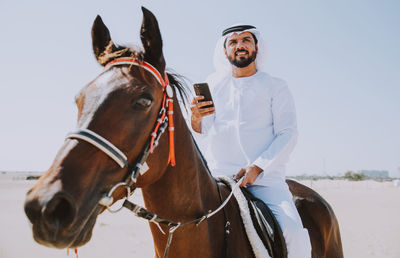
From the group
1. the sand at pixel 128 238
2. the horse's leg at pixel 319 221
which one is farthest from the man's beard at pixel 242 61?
the sand at pixel 128 238

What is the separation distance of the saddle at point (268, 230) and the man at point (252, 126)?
0.07 m

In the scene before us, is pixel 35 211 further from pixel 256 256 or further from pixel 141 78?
pixel 256 256

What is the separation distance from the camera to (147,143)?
76.4 inches

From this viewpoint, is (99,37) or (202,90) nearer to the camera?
(99,37)

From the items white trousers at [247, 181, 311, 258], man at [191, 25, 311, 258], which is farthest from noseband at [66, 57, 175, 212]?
white trousers at [247, 181, 311, 258]

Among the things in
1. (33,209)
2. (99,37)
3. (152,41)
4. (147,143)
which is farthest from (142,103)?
(99,37)

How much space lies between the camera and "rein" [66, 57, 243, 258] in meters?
1.70

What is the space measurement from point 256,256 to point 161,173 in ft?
3.74

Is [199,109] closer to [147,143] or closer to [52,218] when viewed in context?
[147,143]

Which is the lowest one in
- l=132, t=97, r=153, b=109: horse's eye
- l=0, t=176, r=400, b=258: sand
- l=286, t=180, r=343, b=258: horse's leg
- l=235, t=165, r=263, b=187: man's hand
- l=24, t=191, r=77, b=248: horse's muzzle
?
l=0, t=176, r=400, b=258: sand

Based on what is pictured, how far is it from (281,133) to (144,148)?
174cm

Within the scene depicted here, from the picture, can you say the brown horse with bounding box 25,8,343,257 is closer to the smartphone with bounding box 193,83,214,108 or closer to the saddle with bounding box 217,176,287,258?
the saddle with bounding box 217,176,287,258

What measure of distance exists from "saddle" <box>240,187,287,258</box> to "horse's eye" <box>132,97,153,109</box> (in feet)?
4.85

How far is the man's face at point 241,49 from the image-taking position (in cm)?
366
